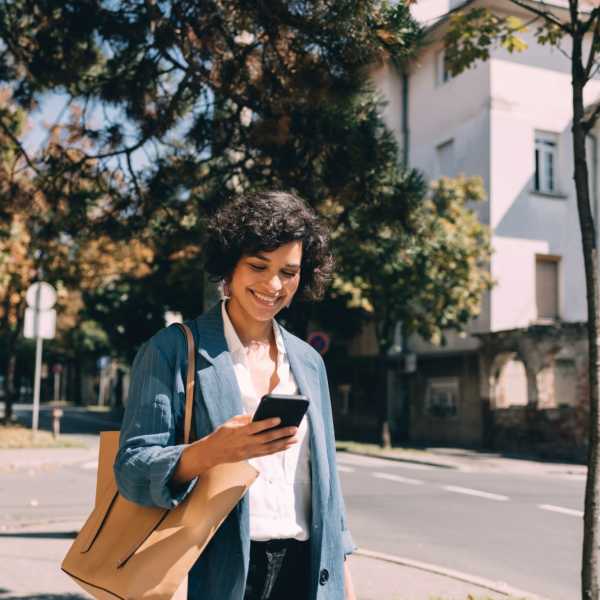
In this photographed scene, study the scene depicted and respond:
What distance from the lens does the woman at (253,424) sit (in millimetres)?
2031

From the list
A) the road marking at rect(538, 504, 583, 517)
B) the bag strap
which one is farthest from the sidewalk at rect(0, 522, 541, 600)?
the road marking at rect(538, 504, 583, 517)

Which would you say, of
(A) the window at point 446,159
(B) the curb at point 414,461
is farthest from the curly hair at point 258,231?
(A) the window at point 446,159

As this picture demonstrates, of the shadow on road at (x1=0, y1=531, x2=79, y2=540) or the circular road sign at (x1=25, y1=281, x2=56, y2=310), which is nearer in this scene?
the shadow on road at (x1=0, y1=531, x2=79, y2=540)

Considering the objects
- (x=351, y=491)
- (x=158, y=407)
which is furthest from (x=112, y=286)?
(x=158, y=407)

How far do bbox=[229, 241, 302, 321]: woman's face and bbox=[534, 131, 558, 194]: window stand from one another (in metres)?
23.7

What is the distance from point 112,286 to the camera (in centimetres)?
3353

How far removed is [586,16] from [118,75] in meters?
3.35

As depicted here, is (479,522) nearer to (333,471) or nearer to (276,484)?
(333,471)

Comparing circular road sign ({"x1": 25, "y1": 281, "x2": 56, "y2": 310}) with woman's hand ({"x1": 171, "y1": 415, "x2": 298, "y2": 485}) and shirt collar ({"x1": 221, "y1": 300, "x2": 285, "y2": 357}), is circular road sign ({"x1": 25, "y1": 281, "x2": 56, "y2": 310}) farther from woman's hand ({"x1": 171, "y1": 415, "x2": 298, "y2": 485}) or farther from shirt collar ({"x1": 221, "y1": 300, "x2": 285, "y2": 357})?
woman's hand ({"x1": 171, "y1": 415, "x2": 298, "y2": 485})

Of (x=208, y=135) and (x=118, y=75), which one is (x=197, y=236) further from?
(x=118, y=75)

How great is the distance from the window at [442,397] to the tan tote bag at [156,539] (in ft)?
78.9

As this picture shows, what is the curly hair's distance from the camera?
2387 mm

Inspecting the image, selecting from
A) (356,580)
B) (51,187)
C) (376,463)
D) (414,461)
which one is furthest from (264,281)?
(414,461)

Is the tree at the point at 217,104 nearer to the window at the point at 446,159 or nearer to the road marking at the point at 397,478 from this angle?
the road marking at the point at 397,478
